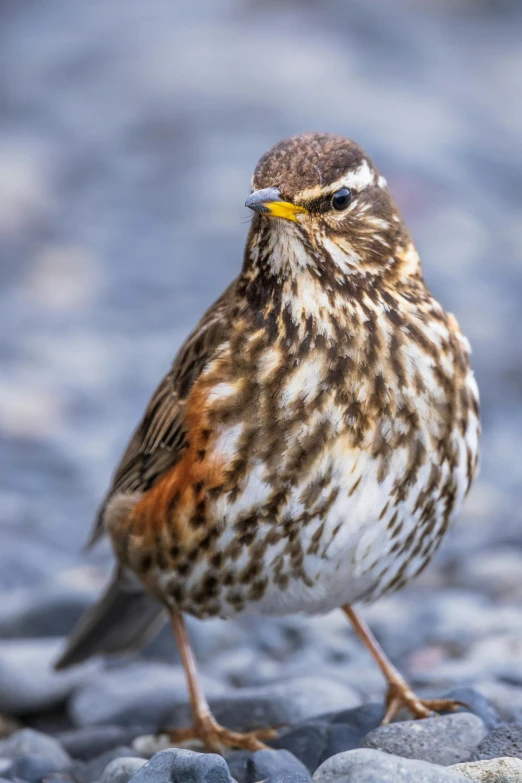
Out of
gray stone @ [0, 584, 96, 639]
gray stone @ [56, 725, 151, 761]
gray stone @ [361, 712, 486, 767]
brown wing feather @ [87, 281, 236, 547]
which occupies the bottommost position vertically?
gray stone @ [56, 725, 151, 761]

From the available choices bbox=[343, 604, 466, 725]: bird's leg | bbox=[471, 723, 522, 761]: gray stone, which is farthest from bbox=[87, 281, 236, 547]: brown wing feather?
bbox=[471, 723, 522, 761]: gray stone

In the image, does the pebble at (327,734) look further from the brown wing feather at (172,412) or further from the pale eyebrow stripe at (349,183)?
the pale eyebrow stripe at (349,183)

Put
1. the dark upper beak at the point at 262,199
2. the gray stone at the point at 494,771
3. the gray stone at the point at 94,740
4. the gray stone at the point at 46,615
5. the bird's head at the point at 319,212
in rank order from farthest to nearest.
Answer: the gray stone at the point at 46,615, the gray stone at the point at 94,740, the bird's head at the point at 319,212, the dark upper beak at the point at 262,199, the gray stone at the point at 494,771

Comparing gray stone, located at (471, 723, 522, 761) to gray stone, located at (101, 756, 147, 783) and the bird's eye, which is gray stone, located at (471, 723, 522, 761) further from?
the bird's eye

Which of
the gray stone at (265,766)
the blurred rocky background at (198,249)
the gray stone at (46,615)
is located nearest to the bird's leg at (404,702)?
the blurred rocky background at (198,249)

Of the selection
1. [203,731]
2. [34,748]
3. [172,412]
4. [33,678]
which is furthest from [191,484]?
[33,678]

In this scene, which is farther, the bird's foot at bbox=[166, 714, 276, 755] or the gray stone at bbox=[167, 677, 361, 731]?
the gray stone at bbox=[167, 677, 361, 731]
